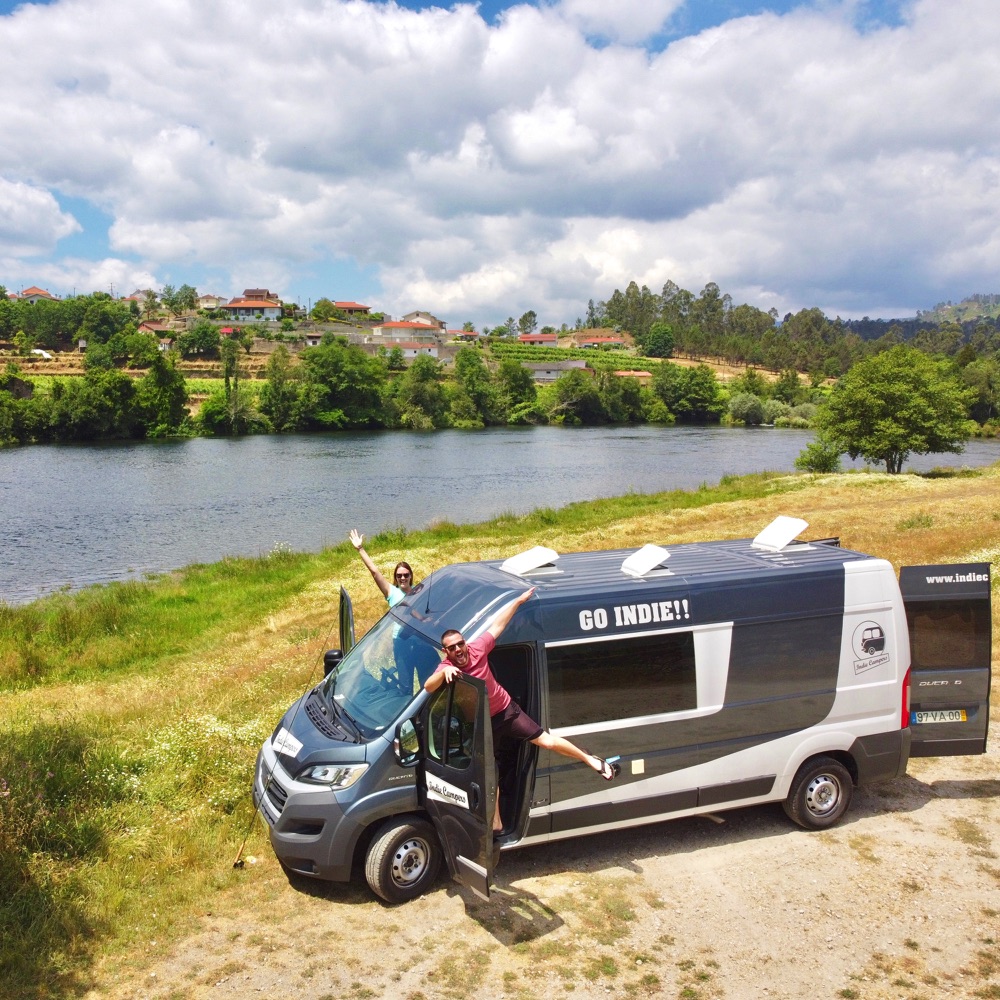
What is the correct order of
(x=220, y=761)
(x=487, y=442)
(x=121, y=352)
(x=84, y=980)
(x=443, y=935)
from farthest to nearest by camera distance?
(x=121, y=352), (x=487, y=442), (x=220, y=761), (x=443, y=935), (x=84, y=980)

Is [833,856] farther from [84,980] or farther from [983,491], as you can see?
[983,491]

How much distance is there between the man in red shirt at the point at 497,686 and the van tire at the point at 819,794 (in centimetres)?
209

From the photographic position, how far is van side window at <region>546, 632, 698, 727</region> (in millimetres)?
6887

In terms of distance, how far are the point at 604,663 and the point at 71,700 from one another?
9.22 m

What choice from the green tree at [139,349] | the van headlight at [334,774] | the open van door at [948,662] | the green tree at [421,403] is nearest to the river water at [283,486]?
the green tree at [421,403]

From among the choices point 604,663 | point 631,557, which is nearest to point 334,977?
point 604,663

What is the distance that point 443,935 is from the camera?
20.5 ft

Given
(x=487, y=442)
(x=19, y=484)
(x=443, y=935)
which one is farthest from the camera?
(x=487, y=442)

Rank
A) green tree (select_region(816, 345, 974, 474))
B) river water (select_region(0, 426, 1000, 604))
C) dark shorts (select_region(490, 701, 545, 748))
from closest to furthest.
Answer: dark shorts (select_region(490, 701, 545, 748)), river water (select_region(0, 426, 1000, 604)), green tree (select_region(816, 345, 974, 474))

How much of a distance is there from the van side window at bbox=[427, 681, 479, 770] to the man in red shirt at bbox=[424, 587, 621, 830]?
0.12 meters

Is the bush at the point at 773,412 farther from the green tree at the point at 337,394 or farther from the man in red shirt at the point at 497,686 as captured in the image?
the man in red shirt at the point at 497,686

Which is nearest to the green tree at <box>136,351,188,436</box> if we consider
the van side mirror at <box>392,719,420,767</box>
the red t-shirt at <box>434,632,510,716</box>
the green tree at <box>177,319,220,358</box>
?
the green tree at <box>177,319,220,358</box>

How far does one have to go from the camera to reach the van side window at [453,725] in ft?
20.3

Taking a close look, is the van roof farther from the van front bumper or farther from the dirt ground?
the dirt ground
